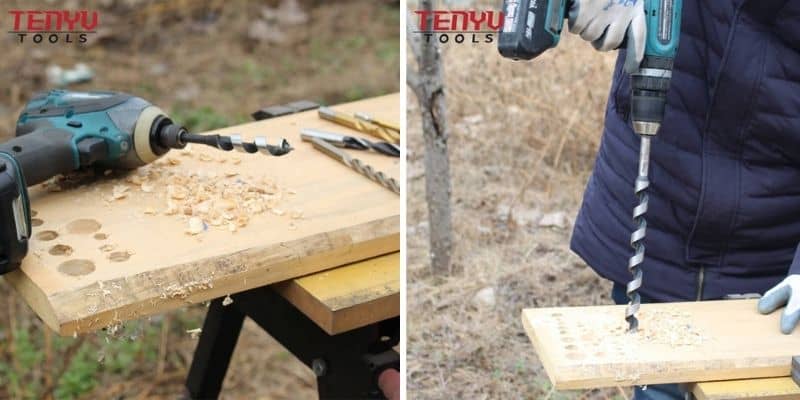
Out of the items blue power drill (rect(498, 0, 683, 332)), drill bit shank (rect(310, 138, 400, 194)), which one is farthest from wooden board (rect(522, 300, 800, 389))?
drill bit shank (rect(310, 138, 400, 194))

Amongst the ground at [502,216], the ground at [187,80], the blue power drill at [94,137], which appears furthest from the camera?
the ground at [187,80]

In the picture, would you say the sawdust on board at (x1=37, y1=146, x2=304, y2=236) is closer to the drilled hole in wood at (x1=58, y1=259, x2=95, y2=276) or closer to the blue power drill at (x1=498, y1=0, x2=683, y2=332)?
the drilled hole in wood at (x1=58, y1=259, x2=95, y2=276)

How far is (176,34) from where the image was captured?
4.73m

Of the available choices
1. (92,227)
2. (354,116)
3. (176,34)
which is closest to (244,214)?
(92,227)

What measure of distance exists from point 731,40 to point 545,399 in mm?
1345

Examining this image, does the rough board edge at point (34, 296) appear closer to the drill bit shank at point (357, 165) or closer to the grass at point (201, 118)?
the drill bit shank at point (357, 165)

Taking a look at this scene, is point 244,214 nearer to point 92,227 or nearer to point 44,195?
point 92,227

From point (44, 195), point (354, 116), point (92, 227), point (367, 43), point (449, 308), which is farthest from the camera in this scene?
point (367, 43)

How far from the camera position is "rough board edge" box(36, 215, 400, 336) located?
4.17 feet

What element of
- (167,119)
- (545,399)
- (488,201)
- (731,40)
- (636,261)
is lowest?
(545,399)

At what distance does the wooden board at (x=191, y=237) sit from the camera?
4.28 ft

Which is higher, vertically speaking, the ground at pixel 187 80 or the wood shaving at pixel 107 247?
the wood shaving at pixel 107 247

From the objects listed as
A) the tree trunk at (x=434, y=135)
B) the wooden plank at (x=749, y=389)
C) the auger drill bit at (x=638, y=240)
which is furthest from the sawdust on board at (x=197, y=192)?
the tree trunk at (x=434, y=135)

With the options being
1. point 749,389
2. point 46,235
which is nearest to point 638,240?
point 749,389
